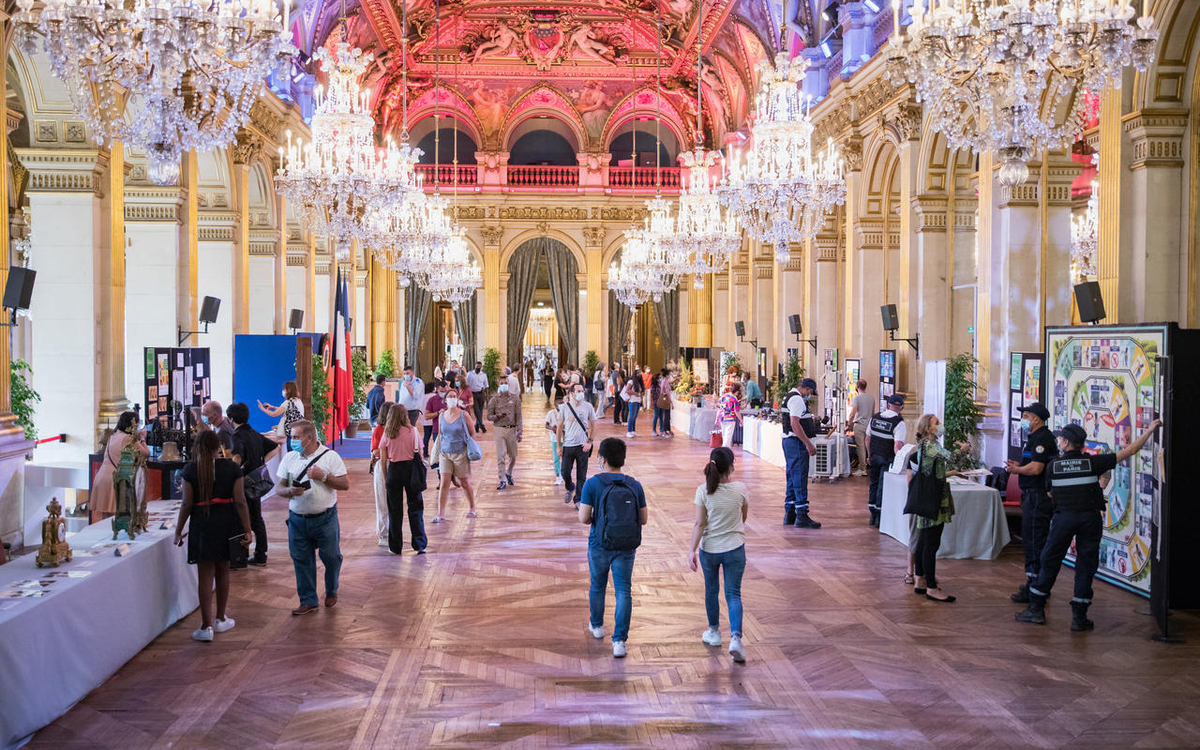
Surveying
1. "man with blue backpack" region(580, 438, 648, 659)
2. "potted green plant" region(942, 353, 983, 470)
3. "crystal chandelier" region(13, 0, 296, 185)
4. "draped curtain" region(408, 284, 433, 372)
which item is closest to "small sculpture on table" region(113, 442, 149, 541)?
"crystal chandelier" region(13, 0, 296, 185)

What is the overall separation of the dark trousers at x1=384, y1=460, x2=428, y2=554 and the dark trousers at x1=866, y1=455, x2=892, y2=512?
4.16 meters

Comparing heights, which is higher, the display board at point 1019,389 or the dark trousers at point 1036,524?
the display board at point 1019,389

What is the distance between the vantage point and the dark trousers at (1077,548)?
612 centimetres

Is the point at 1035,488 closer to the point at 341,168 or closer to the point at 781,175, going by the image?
the point at 781,175

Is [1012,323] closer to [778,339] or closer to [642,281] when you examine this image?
[778,339]

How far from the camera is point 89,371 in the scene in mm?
10258

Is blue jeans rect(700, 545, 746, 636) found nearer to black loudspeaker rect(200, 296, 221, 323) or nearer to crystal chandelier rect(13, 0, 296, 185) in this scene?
crystal chandelier rect(13, 0, 296, 185)

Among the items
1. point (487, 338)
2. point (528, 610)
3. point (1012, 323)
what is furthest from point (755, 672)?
point (487, 338)

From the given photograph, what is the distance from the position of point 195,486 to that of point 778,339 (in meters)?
15.0

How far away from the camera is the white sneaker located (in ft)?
18.1

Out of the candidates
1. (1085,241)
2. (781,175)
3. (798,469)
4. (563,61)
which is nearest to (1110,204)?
(798,469)

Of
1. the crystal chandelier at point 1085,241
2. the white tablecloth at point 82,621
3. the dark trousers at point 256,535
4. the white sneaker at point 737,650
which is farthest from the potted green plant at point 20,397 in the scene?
the crystal chandelier at point 1085,241

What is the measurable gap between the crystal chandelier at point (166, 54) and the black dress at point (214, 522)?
1.75 meters

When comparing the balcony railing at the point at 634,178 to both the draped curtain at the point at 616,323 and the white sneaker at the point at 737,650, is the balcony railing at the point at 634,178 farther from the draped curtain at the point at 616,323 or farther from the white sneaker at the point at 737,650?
the white sneaker at the point at 737,650
